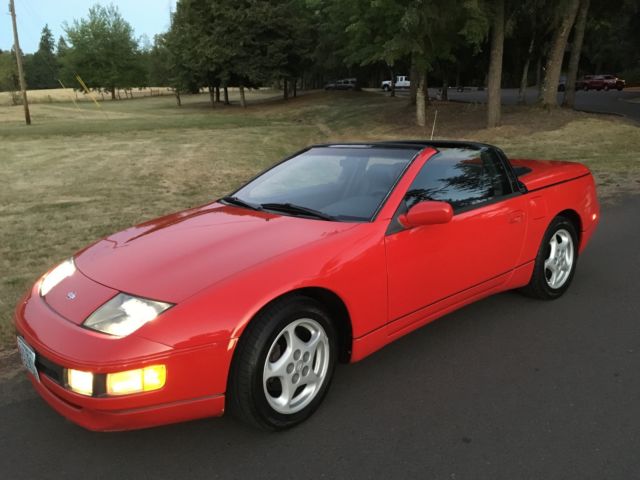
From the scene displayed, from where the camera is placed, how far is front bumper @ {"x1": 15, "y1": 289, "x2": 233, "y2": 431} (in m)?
2.24

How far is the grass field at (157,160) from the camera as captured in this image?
7.00 m

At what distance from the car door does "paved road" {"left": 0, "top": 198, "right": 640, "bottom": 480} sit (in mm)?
433

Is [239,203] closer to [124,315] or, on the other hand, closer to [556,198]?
[124,315]

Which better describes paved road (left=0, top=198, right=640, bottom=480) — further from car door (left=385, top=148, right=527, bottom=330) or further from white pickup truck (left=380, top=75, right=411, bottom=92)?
white pickup truck (left=380, top=75, right=411, bottom=92)

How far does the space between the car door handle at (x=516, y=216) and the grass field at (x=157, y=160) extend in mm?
3755

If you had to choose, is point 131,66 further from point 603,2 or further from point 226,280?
point 226,280

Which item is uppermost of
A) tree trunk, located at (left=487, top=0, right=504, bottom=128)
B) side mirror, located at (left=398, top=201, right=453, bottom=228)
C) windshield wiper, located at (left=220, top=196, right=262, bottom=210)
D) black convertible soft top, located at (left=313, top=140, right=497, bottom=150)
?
tree trunk, located at (left=487, top=0, right=504, bottom=128)

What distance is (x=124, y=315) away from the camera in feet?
7.85

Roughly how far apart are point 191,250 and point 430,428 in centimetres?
155

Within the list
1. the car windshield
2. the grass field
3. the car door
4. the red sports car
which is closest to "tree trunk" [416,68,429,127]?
the grass field

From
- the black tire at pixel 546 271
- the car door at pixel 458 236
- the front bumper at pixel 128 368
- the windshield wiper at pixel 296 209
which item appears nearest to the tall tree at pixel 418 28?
the black tire at pixel 546 271

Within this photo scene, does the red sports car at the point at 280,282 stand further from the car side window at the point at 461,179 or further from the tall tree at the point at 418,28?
the tall tree at the point at 418,28

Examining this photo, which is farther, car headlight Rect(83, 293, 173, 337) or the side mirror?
the side mirror

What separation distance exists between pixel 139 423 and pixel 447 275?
1992 mm
